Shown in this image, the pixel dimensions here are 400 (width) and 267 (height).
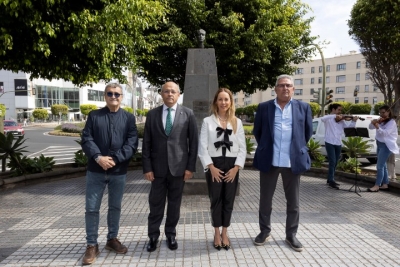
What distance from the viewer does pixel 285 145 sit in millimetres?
3588

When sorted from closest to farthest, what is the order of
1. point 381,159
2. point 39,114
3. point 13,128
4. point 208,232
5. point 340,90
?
point 208,232 → point 381,159 → point 13,128 → point 39,114 → point 340,90

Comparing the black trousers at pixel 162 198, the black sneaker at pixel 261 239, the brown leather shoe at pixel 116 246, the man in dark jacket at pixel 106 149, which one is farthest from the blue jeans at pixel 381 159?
the brown leather shoe at pixel 116 246

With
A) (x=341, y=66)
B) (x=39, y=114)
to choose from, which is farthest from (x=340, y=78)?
(x=39, y=114)

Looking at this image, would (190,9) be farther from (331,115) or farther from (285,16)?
(331,115)

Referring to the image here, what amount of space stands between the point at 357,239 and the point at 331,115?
3857 millimetres

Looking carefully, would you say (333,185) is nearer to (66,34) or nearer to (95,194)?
(95,194)

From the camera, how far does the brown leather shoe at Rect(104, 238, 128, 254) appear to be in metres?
3.44

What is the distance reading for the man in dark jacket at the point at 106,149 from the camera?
10.7ft

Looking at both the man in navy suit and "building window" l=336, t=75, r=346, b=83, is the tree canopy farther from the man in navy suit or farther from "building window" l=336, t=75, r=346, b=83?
"building window" l=336, t=75, r=346, b=83

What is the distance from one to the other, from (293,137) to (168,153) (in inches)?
56.0

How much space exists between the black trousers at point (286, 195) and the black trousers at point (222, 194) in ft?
1.47

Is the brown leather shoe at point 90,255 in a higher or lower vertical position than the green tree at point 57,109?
lower

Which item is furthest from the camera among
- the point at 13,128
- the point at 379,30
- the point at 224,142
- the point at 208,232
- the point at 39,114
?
the point at 39,114

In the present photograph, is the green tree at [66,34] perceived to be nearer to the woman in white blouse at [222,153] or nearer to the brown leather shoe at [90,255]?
the woman in white blouse at [222,153]
